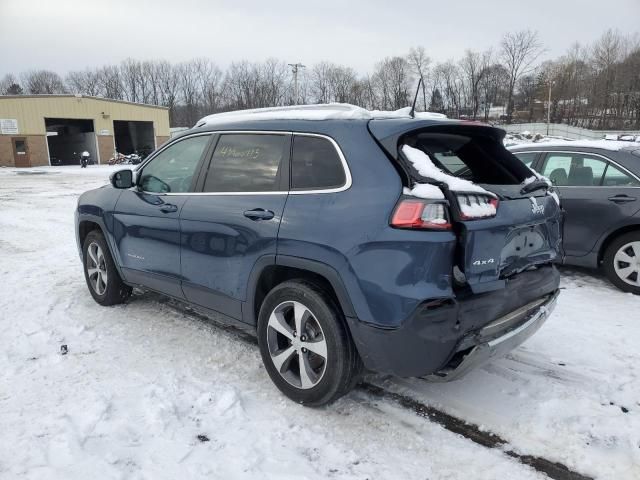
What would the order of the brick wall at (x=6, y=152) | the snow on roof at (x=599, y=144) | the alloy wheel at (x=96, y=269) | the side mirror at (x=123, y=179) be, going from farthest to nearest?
the brick wall at (x=6, y=152)
the snow on roof at (x=599, y=144)
the alloy wheel at (x=96, y=269)
the side mirror at (x=123, y=179)

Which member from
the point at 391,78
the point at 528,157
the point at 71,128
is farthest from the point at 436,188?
the point at 391,78

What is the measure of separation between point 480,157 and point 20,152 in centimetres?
4289

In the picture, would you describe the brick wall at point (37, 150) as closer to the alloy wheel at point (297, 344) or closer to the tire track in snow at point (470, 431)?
the alloy wheel at point (297, 344)

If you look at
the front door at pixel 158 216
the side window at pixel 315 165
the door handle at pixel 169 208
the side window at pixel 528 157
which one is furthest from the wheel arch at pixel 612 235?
the door handle at pixel 169 208

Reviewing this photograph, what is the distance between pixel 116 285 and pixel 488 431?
3.76m

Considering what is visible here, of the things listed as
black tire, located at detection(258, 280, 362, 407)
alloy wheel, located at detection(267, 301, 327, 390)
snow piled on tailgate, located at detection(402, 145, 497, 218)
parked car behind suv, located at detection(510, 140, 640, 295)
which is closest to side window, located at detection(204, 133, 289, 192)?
black tire, located at detection(258, 280, 362, 407)

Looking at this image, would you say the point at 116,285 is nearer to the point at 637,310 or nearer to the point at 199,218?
the point at 199,218

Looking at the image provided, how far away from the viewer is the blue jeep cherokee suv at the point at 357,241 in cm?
262

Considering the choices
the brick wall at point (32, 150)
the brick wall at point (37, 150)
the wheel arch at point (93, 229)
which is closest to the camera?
the wheel arch at point (93, 229)

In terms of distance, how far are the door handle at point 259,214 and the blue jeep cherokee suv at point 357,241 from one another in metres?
0.01

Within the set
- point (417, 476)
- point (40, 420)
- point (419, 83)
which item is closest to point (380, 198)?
point (419, 83)

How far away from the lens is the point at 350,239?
2746 mm

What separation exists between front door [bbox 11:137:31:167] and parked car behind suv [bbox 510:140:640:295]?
137 ft

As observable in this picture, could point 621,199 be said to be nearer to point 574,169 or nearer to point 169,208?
point 574,169
